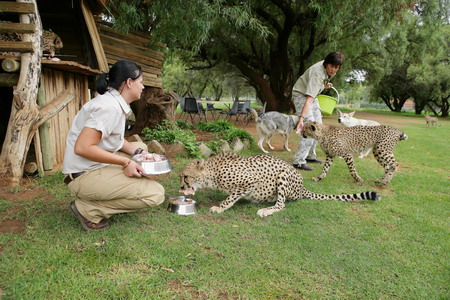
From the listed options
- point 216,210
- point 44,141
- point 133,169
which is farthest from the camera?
point 44,141

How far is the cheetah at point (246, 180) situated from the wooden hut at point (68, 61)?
2.90 meters

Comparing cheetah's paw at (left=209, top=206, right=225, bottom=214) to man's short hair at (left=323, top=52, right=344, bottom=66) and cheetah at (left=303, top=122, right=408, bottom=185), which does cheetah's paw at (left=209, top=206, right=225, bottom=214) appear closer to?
cheetah at (left=303, top=122, right=408, bottom=185)

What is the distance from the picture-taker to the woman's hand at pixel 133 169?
3436mm

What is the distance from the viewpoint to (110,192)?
11.4 feet

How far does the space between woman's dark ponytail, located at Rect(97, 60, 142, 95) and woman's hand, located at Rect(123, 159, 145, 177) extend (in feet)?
2.66

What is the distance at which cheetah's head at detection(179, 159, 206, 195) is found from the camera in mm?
4504

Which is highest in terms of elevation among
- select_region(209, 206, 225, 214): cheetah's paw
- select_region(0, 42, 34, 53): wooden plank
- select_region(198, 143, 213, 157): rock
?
select_region(0, 42, 34, 53): wooden plank

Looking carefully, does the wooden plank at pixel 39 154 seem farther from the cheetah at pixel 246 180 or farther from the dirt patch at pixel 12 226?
the cheetah at pixel 246 180

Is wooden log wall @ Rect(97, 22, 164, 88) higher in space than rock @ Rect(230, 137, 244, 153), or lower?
higher

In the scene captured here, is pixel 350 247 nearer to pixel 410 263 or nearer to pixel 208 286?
pixel 410 263

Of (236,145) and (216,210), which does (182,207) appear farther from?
(236,145)

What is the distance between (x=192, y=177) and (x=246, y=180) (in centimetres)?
74

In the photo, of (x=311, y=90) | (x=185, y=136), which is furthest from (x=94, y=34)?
(x=311, y=90)

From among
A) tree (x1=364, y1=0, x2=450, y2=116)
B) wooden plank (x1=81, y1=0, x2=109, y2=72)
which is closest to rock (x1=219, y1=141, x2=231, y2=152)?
wooden plank (x1=81, y1=0, x2=109, y2=72)
